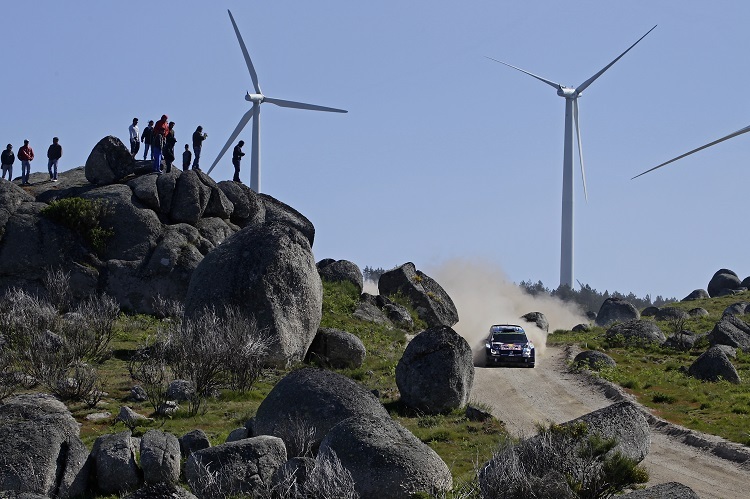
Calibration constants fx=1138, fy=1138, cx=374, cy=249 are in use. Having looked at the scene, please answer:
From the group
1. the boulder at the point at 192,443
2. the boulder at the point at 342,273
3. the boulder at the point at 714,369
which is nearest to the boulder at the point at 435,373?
the boulder at the point at 192,443

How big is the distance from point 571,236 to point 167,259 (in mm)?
50794

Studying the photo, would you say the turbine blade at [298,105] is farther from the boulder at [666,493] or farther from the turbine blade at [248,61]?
the boulder at [666,493]

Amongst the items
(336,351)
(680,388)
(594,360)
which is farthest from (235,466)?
(594,360)

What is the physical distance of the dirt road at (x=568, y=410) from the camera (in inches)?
1067

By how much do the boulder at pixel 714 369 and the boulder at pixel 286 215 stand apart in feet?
83.1

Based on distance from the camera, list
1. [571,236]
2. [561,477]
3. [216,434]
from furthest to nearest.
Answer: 1. [571,236]
2. [216,434]
3. [561,477]

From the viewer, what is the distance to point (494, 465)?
20984 millimetres

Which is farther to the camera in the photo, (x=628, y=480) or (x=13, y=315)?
(x=13, y=315)

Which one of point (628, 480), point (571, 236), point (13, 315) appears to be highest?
point (571, 236)

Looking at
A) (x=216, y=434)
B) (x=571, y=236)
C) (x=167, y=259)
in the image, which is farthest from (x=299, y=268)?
(x=571, y=236)

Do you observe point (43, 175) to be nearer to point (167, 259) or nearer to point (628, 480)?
point (167, 259)

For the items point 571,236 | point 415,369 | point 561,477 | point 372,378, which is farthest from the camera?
point 571,236

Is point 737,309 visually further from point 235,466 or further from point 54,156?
point 235,466

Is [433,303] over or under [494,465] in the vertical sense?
over
